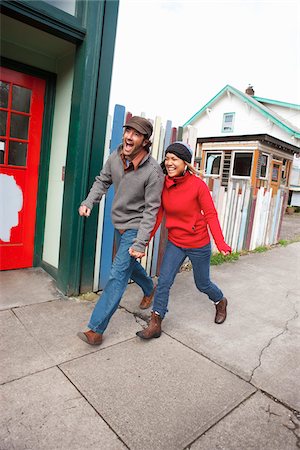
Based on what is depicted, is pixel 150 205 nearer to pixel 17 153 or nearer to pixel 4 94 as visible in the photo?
pixel 17 153

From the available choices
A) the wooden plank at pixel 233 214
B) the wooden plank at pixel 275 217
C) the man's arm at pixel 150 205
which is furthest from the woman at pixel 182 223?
the wooden plank at pixel 275 217

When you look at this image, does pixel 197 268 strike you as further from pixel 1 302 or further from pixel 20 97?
pixel 20 97

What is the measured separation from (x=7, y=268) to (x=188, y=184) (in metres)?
2.70

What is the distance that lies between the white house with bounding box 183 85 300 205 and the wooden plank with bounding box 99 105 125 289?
7217 millimetres

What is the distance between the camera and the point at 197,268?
2949mm

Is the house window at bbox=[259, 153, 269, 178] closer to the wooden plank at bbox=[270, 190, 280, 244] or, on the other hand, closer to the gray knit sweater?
the wooden plank at bbox=[270, 190, 280, 244]

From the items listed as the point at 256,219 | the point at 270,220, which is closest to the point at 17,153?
the point at 256,219

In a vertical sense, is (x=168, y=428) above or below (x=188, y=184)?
below

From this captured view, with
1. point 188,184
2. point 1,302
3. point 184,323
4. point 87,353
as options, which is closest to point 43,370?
point 87,353

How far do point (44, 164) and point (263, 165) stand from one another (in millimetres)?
11605

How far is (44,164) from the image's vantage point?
413 centimetres

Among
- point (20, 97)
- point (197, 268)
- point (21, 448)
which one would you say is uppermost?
point (20, 97)

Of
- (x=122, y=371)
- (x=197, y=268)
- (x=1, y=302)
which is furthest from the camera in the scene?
(x=1, y=302)

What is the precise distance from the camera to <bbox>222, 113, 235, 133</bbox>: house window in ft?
61.6
